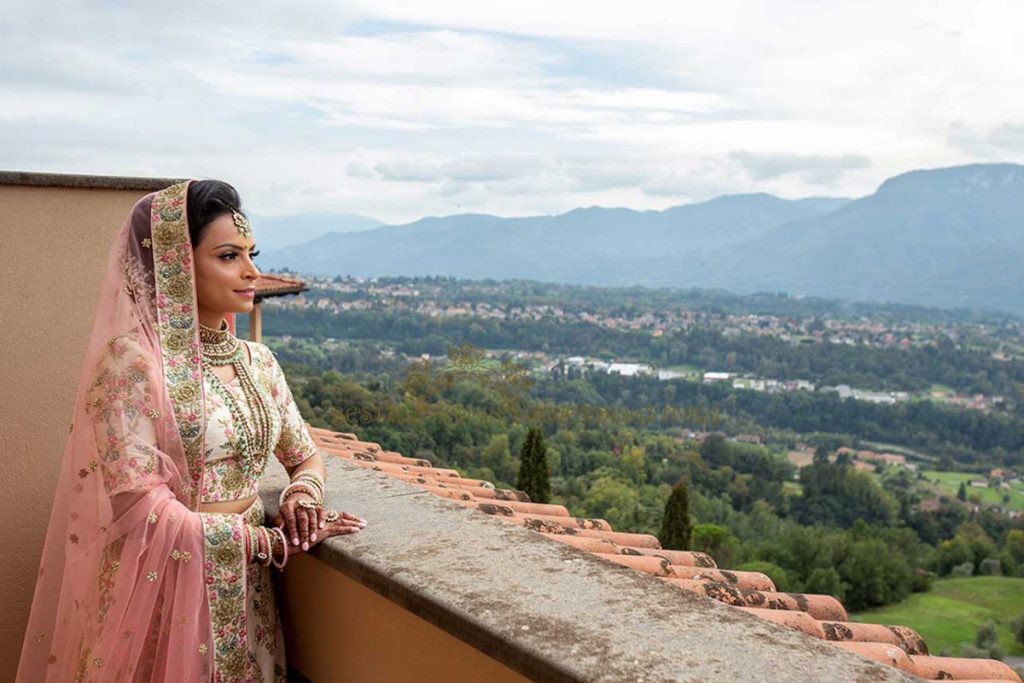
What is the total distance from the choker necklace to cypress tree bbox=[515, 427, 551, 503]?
20.4m

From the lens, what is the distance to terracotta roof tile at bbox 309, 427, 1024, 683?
6.11 ft

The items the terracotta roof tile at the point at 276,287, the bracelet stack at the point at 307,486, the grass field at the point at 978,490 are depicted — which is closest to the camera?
the bracelet stack at the point at 307,486

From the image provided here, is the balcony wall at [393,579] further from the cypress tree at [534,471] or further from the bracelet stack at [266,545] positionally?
the cypress tree at [534,471]

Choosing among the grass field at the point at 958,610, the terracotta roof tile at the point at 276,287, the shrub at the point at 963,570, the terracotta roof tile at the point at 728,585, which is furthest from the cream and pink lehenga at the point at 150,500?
the shrub at the point at 963,570

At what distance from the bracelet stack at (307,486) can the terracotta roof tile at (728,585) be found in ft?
1.25

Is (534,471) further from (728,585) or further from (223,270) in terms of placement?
(223,270)

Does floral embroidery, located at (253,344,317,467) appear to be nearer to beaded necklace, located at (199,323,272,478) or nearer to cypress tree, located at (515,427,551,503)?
beaded necklace, located at (199,323,272,478)

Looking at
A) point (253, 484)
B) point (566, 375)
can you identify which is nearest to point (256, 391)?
point (253, 484)

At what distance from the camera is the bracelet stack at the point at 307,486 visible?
2.09 meters

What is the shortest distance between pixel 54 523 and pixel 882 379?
78882 mm

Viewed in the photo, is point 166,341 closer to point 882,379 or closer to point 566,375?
point 566,375

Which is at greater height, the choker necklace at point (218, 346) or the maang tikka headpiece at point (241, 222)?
the maang tikka headpiece at point (241, 222)

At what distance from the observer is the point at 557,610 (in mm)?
1579

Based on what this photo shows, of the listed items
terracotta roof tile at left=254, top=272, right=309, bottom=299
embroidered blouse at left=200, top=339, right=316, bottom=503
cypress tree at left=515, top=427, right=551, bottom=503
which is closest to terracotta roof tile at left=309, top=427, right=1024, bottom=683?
embroidered blouse at left=200, top=339, right=316, bottom=503
